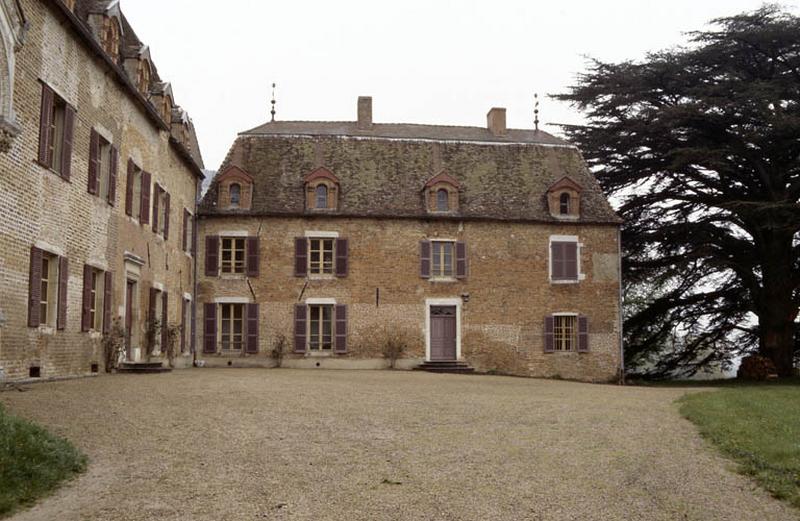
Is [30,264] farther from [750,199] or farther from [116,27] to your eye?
[750,199]

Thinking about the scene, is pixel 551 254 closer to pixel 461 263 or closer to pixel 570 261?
pixel 570 261

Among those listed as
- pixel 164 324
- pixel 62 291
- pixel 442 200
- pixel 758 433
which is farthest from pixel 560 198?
pixel 758 433

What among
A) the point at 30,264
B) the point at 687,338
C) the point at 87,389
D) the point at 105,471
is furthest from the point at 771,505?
the point at 687,338

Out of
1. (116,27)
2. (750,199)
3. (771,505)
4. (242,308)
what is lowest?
(771,505)

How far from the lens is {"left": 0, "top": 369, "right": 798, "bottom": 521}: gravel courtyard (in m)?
7.03

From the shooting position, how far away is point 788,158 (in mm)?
27625

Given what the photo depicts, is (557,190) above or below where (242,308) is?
above

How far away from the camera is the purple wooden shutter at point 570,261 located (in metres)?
28.3

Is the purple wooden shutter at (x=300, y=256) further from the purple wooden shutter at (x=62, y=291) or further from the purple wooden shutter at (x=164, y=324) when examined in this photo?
the purple wooden shutter at (x=62, y=291)

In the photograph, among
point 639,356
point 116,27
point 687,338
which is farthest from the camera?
point 639,356

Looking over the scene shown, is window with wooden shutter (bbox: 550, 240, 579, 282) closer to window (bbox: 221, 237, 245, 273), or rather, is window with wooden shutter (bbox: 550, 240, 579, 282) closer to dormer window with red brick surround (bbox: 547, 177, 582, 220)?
dormer window with red brick surround (bbox: 547, 177, 582, 220)

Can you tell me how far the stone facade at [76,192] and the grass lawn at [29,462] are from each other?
5.42 m

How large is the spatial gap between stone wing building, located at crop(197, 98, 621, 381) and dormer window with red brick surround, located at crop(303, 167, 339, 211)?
0.15 feet

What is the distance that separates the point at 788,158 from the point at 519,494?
2349 centimetres
